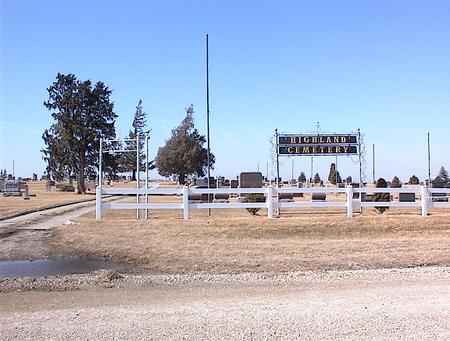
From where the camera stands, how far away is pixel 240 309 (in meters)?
7.96

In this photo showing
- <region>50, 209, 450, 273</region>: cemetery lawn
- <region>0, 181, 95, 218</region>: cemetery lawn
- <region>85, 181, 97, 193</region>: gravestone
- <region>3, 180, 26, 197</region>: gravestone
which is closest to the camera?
<region>50, 209, 450, 273</region>: cemetery lawn

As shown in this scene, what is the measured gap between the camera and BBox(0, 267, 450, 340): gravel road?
6.64 metres

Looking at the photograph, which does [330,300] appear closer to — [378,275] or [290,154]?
[378,275]

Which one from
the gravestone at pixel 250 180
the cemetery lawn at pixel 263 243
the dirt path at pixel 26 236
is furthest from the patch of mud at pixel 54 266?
the gravestone at pixel 250 180

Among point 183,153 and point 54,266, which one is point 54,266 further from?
point 183,153

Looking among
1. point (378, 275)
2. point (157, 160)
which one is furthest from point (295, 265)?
point (157, 160)

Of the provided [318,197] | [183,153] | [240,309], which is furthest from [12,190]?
[240,309]

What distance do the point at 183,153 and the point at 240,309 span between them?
65.9 metres

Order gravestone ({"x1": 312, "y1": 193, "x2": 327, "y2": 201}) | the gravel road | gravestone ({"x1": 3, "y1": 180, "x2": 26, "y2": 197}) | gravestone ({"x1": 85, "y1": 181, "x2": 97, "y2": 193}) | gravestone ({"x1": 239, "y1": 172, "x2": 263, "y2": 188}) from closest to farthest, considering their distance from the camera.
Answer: the gravel road → gravestone ({"x1": 312, "y1": 193, "x2": 327, "y2": 201}) → gravestone ({"x1": 239, "y1": 172, "x2": 263, "y2": 188}) → gravestone ({"x1": 3, "y1": 180, "x2": 26, "y2": 197}) → gravestone ({"x1": 85, "y1": 181, "x2": 97, "y2": 193})

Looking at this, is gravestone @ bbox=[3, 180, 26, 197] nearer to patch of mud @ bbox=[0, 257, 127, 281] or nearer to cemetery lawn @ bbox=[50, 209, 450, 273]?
cemetery lawn @ bbox=[50, 209, 450, 273]

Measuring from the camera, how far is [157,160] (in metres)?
76.6

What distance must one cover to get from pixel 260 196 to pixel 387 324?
18954 mm

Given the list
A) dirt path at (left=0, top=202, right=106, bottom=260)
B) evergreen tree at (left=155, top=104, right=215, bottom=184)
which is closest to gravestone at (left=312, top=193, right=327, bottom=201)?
dirt path at (left=0, top=202, right=106, bottom=260)

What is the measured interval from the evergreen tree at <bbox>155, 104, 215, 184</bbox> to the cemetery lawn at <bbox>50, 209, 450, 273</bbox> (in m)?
53.6
